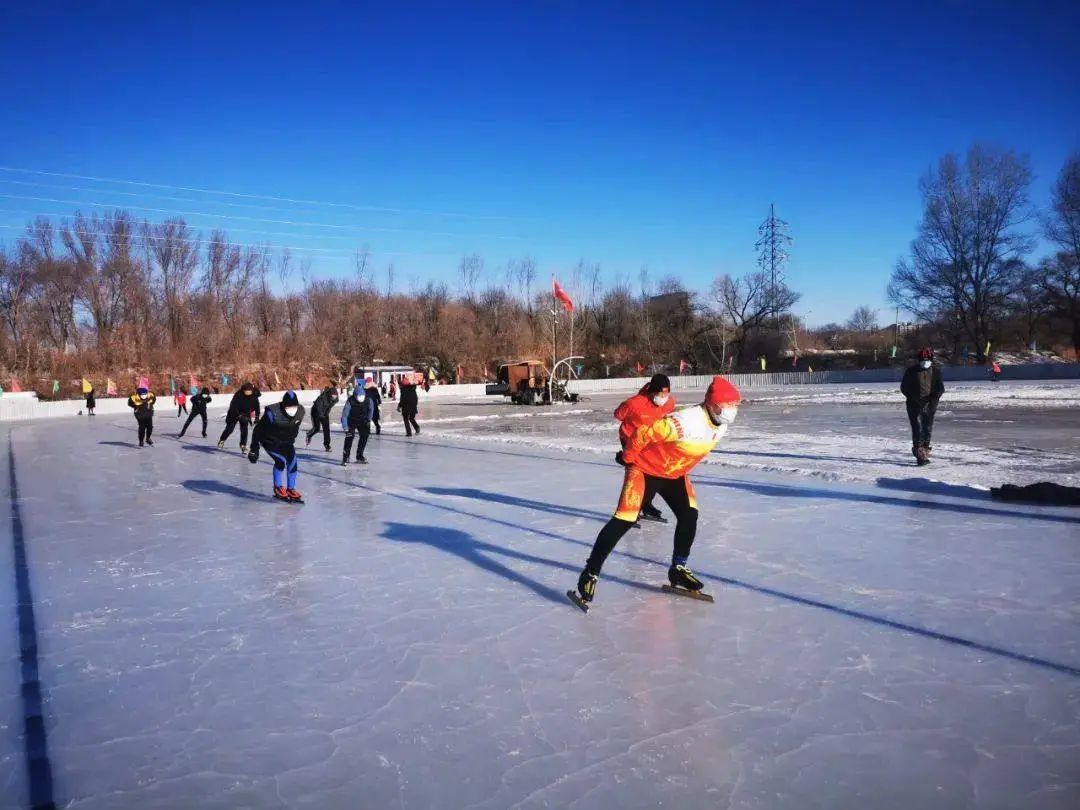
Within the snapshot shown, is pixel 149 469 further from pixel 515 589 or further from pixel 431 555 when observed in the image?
pixel 515 589

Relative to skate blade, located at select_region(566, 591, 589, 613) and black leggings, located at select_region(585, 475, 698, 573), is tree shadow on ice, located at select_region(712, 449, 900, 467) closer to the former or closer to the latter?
black leggings, located at select_region(585, 475, 698, 573)

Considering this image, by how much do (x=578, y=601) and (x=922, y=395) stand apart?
761 cm

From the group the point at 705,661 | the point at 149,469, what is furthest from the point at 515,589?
the point at 149,469

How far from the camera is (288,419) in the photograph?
333 inches

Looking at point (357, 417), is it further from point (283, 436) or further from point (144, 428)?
point (144, 428)

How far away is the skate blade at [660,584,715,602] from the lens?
4.74 metres

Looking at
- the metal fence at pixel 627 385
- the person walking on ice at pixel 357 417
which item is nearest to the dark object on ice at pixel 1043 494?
the person walking on ice at pixel 357 417

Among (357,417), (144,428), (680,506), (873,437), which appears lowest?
(873,437)

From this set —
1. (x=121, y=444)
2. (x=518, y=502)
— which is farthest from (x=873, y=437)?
(x=121, y=444)

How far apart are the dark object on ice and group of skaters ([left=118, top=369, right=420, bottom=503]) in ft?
24.2

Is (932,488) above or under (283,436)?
under

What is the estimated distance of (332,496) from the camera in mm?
9328

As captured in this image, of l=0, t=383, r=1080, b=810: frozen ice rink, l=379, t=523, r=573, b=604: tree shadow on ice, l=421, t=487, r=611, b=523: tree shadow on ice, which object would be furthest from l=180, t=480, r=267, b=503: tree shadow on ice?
l=379, t=523, r=573, b=604: tree shadow on ice

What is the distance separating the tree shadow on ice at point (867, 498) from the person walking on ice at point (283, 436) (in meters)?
4.89
